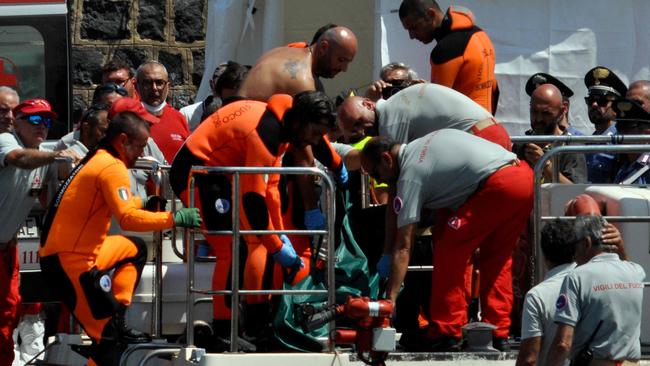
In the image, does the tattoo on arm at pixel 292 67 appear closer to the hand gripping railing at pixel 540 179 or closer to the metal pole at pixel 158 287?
the metal pole at pixel 158 287

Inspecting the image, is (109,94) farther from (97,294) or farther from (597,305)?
(597,305)

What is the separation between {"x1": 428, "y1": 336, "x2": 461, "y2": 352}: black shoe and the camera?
27.9 ft

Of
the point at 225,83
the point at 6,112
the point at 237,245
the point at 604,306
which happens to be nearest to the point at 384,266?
the point at 237,245

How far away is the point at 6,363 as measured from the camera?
10.4m

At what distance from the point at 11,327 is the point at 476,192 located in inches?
140

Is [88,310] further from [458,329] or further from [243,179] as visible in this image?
[458,329]

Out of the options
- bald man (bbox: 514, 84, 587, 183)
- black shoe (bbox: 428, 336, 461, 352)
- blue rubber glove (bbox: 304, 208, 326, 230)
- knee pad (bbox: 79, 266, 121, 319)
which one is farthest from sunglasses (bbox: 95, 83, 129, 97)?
black shoe (bbox: 428, 336, 461, 352)

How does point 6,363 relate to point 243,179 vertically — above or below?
below

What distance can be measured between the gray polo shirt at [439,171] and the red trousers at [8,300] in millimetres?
3209

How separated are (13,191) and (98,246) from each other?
1625 mm

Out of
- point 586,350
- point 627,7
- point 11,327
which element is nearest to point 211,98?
point 11,327

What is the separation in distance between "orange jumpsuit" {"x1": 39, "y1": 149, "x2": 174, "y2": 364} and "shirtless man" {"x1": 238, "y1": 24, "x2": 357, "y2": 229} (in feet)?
3.03

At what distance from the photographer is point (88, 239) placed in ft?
29.8

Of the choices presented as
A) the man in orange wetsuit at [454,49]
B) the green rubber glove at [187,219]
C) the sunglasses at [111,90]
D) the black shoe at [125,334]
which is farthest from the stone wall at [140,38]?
the green rubber glove at [187,219]
